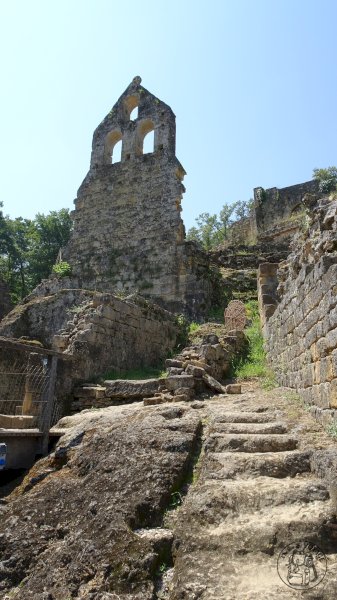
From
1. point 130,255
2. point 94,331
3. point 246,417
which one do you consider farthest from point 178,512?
point 130,255

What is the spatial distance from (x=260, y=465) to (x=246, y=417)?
129 centimetres

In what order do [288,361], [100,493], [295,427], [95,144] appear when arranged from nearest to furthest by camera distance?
[100,493] < [295,427] < [288,361] < [95,144]

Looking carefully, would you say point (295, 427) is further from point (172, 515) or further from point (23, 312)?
point (23, 312)

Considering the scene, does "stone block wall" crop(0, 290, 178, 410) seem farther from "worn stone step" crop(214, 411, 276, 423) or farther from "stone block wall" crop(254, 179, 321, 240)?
"stone block wall" crop(254, 179, 321, 240)

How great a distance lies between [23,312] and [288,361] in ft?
26.1

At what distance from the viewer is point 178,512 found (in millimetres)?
3842

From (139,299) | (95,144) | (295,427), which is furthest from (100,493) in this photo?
(95,144)

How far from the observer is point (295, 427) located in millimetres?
4977

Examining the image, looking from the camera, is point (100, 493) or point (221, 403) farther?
point (221, 403)

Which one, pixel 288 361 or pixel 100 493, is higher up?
pixel 288 361

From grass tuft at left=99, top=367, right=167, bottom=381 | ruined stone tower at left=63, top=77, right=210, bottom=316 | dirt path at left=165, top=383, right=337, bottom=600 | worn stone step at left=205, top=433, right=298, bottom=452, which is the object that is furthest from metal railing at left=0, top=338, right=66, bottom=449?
ruined stone tower at left=63, top=77, right=210, bottom=316

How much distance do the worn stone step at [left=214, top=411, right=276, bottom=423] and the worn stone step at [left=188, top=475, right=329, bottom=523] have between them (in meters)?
1.43

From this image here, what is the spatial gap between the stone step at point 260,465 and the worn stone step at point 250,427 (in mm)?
573

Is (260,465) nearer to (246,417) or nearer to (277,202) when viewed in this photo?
(246,417)
